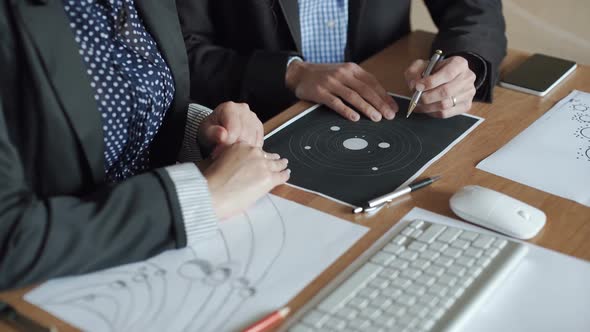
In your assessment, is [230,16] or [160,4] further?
[230,16]

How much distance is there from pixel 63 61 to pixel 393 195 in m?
0.55

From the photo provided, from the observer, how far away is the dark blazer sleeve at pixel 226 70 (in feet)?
4.96

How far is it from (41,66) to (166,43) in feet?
1.02

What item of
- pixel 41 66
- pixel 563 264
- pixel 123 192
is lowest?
pixel 563 264

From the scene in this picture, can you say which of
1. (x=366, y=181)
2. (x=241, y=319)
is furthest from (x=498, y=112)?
(x=241, y=319)

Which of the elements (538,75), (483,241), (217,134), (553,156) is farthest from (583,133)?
(217,134)

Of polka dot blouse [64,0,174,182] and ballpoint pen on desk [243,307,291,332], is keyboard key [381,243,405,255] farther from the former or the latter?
polka dot blouse [64,0,174,182]

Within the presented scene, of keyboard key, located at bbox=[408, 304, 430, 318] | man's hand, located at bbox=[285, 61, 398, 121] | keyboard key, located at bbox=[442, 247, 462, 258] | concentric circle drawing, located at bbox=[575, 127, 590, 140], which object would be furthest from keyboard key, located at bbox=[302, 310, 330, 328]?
concentric circle drawing, located at bbox=[575, 127, 590, 140]

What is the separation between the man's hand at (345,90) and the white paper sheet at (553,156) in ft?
0.85

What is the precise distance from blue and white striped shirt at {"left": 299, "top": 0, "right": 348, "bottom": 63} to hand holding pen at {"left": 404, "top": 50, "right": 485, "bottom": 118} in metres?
0.36

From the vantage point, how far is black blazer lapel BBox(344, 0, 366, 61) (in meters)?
1.66

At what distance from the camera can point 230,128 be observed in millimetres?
1192

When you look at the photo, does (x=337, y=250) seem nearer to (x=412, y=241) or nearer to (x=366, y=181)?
(x=412, y=241)

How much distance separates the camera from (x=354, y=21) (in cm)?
167
